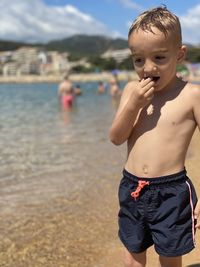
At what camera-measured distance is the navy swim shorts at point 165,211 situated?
2213 mm

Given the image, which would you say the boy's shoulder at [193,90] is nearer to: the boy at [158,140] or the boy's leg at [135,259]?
the boy at [158,140]

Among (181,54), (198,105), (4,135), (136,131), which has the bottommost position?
(4,135)

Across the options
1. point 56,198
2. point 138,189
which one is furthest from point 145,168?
point 56,198

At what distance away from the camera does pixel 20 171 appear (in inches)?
252

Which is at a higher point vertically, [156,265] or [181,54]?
[181,54]

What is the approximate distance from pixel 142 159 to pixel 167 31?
63 cm

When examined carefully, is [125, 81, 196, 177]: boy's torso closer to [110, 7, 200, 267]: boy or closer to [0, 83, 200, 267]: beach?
[110, 7, 200, 267]: boy

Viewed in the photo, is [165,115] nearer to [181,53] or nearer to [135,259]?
[181,53]

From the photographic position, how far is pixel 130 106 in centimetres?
223

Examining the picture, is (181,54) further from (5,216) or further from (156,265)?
(5,216)

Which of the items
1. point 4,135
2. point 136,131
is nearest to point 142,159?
point 136,131

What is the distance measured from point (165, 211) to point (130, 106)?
53 centimetres

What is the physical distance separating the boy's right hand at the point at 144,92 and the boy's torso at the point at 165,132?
11 centimetres

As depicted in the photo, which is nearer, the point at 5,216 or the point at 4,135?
the point at 5,216
